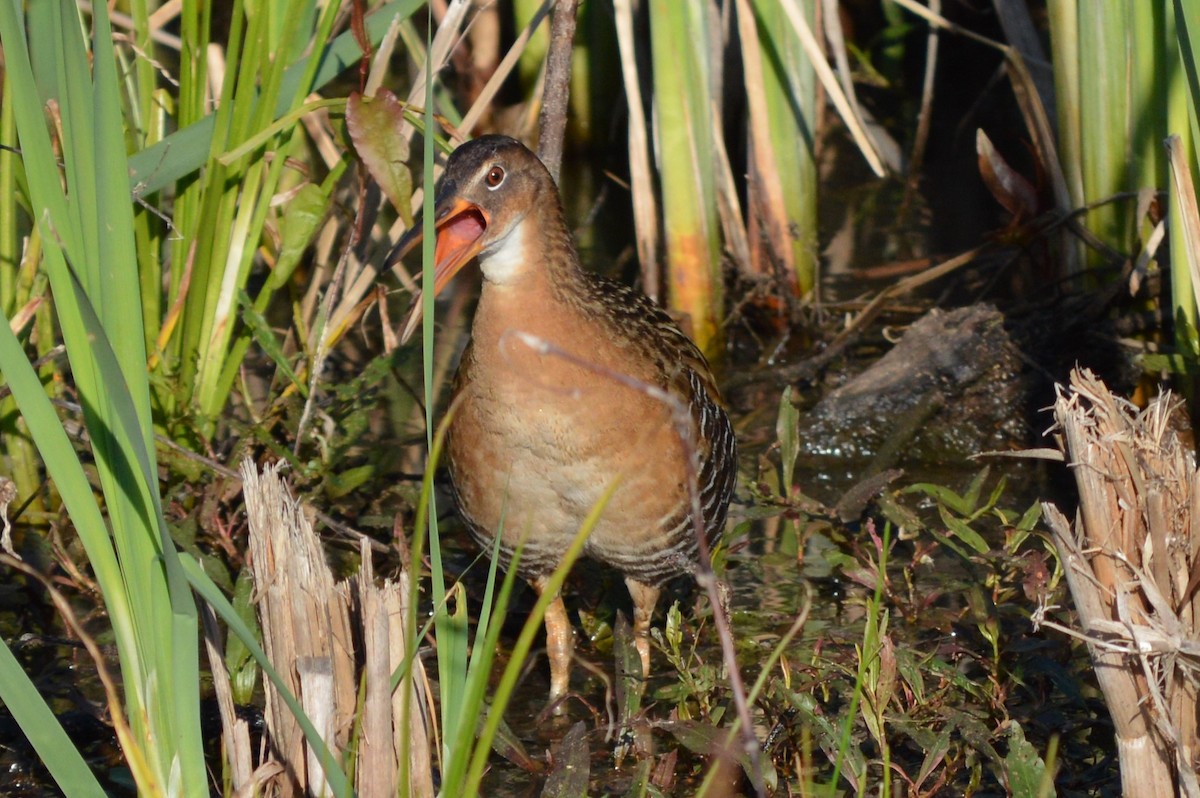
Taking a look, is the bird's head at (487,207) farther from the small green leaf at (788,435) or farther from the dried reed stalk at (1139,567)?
the dried reed stalk at (1139,567)

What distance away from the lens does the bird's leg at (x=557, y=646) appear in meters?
3.33

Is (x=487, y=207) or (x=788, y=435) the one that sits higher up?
(x=487, y=207)

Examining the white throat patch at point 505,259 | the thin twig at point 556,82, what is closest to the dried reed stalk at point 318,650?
the white throat patch at point 505,259

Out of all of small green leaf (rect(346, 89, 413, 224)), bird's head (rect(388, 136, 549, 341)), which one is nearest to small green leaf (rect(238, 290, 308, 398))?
small green leaf (rect(346, 89, 413, 224))

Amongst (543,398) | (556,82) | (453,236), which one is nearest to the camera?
(543,398)

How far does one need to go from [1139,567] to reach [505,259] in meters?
1.37

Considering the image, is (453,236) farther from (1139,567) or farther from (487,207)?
(1139,567)

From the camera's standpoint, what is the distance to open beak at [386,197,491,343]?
2.78 meters

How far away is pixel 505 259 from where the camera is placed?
2.90 metres

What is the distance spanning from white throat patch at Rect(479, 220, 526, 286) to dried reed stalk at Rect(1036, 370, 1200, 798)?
117cm

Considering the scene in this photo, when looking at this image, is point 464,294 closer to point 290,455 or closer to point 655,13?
point 655,13

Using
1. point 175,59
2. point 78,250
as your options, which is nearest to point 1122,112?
point 78,250

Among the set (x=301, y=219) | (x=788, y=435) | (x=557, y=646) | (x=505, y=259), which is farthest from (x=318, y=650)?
(x=301, y=219)

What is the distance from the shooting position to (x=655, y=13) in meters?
4.31
